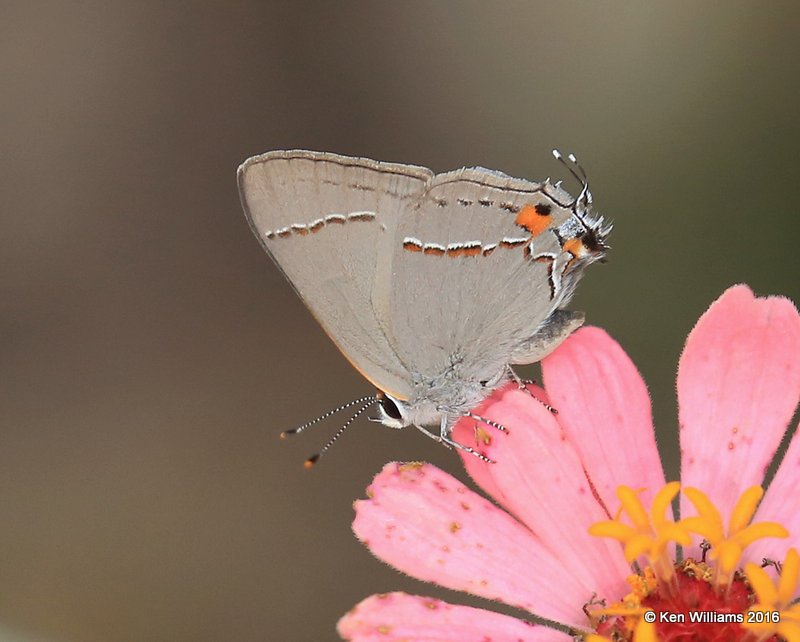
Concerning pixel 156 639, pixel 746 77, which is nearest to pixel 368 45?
pixel 746 77

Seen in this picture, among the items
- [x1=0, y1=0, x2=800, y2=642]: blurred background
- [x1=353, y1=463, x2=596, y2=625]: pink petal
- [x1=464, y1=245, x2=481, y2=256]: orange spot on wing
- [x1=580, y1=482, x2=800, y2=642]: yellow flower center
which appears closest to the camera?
[x1=580, y1=482, x2=800, y2=642]: yellow flower center

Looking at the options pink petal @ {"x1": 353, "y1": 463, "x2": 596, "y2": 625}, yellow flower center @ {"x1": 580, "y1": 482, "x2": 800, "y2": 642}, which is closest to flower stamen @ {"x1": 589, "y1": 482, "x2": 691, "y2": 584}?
yellow flower center @ {"x1": 580, "y1": 482, "x2": 800, "y2": 642}

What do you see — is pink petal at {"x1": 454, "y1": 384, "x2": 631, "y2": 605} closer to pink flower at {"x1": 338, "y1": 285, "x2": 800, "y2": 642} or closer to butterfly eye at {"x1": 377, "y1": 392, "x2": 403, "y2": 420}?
pink flower at {"x1": 338, "y1": 285, "x2": 800, "y2": 642}

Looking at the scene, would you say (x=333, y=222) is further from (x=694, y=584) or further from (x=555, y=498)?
(x=694, y=584)

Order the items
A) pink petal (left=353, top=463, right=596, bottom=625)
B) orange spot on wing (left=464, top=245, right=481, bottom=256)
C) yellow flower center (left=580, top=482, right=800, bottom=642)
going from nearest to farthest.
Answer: yellow flower center (left=580, top=482, right=800, bottom=642)
pink petal (left=353, top=463, right=596, bottom=625)
orange spot on wing (left=464, top=245, right=481, bottom=256)

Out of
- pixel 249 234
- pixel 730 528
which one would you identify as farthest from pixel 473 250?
pixel 249 234

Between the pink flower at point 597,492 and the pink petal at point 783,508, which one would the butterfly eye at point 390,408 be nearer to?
the pink flower at point 597,492

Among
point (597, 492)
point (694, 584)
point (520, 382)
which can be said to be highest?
point (520, 382)

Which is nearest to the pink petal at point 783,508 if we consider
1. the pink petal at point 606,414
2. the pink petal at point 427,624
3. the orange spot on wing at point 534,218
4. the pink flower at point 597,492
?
the pink flower at point 597,492

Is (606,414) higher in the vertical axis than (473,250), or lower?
lower
